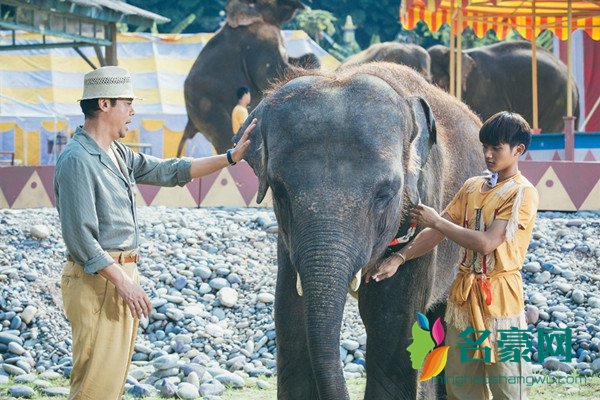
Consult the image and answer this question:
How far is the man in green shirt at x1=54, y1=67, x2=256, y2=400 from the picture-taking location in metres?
4.74

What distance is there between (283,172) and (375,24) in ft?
113

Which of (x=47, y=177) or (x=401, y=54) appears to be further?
(x=401, y=54)

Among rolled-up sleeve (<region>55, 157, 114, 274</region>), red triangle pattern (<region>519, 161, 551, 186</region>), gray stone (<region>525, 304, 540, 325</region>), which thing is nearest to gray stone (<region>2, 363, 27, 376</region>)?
rolled-up sleeve (<region>55, 157, 114, 274</region>)

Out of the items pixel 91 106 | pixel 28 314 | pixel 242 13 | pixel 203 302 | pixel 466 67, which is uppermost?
pixel 242 13

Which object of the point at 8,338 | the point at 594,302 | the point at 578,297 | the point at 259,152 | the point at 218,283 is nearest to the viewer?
the point at 259,152

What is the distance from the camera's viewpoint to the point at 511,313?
4.90 m

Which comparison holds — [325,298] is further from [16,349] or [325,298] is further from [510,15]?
[510,15]

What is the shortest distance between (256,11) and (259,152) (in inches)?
510

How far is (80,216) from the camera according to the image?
15.5 feet

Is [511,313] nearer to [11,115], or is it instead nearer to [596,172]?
[596,172]

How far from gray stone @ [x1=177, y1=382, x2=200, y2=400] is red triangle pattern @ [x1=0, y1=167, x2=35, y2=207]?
620cm

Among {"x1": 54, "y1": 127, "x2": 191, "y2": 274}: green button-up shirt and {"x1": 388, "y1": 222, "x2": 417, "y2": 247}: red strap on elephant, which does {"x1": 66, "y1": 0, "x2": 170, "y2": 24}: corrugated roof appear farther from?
{"x1": 388, "y1": 222, "x2": 417, "y2": 247}: red strap on elephant

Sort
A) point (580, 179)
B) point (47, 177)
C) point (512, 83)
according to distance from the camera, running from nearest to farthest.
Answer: point (580, 179) < point (47, 177) < point (512, 83)

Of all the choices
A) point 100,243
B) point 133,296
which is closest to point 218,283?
point 100,243
